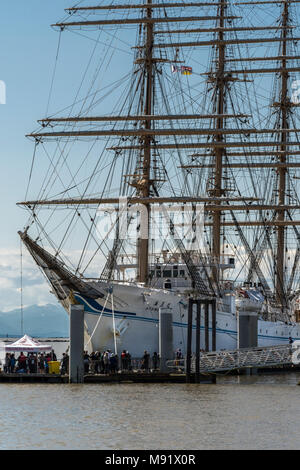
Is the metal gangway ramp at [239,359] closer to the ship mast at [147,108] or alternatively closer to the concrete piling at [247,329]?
the concrete piling at [247,329]

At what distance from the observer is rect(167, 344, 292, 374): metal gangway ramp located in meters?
51.3

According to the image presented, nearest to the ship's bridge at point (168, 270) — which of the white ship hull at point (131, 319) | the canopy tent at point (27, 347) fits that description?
the white ship hull at point (131, 319)

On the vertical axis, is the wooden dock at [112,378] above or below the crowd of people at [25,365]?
below

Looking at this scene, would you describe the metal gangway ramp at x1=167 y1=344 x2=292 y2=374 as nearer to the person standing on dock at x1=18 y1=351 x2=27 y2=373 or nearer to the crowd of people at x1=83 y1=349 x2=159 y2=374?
the crowd of people at x1=83 y1=349 x2=159 y2=374

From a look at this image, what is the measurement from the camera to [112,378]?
4809cm

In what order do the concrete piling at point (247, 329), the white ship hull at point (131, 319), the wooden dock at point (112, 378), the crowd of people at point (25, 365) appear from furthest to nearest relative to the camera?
the white ship hull at point (131, 319), the concrete piling at point (247, 329), the crowd of people at point (25, 365), the wooden dock at point (112, 378)

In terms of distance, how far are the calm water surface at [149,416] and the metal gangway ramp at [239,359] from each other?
2601 millimetres

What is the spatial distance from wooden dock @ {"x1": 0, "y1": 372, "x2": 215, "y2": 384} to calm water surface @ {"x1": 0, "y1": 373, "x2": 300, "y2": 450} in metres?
0.80

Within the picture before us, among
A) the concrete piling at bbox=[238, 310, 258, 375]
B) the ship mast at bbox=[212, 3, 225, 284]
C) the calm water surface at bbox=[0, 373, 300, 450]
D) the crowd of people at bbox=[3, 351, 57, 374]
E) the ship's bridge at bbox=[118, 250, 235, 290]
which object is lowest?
Result: the calm water surface at bbox=[0, 373, 300, 450]

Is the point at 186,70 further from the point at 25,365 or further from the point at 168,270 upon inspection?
the point at 25,365

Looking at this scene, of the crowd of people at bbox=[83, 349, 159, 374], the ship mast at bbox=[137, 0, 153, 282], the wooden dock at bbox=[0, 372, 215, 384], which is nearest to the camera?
the wooden dock at bbox=[0, 372, 215, 384]

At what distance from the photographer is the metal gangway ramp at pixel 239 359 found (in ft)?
168

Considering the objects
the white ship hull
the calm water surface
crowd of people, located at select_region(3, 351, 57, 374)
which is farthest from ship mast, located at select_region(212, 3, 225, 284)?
the calm water surface
